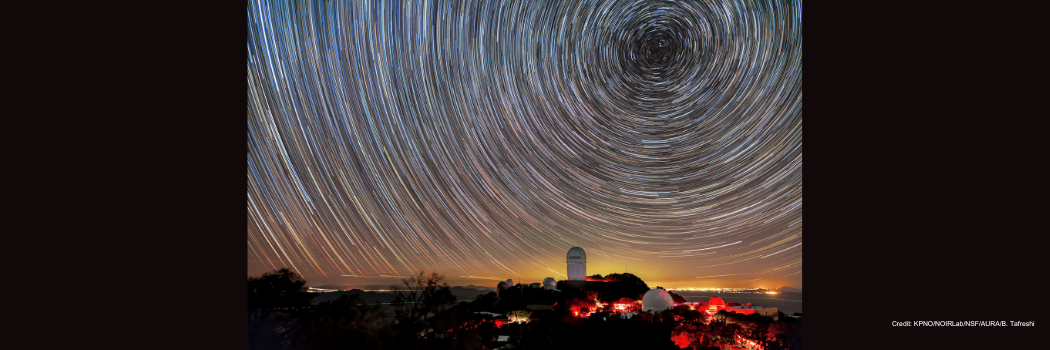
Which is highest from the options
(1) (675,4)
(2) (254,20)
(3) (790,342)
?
(1) (675,4)

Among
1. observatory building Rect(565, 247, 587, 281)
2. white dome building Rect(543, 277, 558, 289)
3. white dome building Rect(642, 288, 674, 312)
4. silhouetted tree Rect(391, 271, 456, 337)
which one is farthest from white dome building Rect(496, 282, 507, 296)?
silhouetted tree Rect(391, 271, 456, 337)

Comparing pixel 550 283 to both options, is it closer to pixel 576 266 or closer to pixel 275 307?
pixel 576 266

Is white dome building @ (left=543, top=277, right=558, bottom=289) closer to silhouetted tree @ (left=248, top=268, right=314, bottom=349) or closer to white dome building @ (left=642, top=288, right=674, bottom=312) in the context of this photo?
white dome building @ (left=642, top=288, right=674, bottom=312)

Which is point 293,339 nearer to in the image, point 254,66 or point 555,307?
point 254,66

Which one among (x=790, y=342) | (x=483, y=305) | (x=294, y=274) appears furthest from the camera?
(x=483, y=305)

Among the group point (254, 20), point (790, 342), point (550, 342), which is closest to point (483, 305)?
point (550, 342)

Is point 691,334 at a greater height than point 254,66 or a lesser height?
lesser

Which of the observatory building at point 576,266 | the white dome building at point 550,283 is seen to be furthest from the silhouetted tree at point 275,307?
the white dome building at point 550,283

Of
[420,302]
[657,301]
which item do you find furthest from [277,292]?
[657,301]
